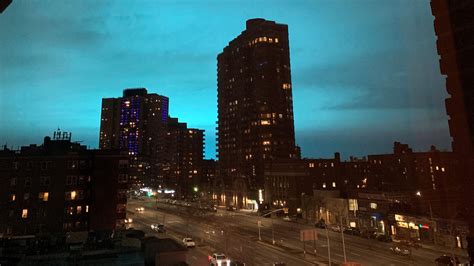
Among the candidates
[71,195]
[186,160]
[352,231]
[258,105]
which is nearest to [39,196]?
[71,195]

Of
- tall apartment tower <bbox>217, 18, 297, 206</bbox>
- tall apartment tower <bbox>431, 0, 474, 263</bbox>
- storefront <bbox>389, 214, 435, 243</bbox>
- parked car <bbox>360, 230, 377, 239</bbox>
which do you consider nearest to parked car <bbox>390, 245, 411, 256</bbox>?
storefront <bbox>389, 214, 435, 243</bbox>

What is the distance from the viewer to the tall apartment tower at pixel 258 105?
115812mm

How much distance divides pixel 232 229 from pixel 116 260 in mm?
44112

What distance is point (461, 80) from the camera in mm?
5625

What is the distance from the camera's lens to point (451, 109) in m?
5.73

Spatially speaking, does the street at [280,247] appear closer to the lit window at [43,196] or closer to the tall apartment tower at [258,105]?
the lit window at [43,196]

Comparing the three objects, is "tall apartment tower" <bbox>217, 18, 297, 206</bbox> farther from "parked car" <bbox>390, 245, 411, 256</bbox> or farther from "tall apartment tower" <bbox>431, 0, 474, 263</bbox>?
"tall apartment tower" <bbox>431, 0, 474, 263</bbox>

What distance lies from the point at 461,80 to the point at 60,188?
5805cm

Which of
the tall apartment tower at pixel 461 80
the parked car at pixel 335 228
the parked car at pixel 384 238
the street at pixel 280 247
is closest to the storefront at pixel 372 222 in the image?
the parked car at pixel 335 228

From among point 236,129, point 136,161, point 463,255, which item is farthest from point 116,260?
point 136,161

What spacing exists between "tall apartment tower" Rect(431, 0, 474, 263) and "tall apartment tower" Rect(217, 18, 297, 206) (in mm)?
100501

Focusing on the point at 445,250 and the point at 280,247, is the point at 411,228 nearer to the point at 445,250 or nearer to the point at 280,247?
the point at 445,250

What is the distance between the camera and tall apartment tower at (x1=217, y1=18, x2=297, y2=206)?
115812 millimetres

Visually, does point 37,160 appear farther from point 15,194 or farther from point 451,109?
point 451,109
